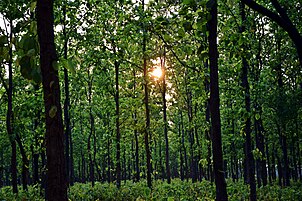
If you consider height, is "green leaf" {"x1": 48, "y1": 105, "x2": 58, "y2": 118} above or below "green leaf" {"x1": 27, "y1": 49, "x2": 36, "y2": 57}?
below

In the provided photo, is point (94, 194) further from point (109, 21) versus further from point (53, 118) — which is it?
point (53, 118)

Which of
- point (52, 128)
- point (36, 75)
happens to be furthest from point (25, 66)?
point (52, 128)

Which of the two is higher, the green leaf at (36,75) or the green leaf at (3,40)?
the green leaf at (3,40)

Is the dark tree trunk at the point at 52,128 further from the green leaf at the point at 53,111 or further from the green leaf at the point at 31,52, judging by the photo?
the green leaf at the point at 31,52

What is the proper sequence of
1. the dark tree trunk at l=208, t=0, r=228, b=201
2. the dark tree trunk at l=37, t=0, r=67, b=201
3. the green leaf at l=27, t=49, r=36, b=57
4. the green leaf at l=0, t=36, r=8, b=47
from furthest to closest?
the dark tree trunk at l=208, t=0, r=228, b=201 → the dark tree trunk at l=37, t=0, r=67, b=201 → the green leaf at l=0, t=36, r=8, b=47 → the green leaf at l=27, t=49, r=36, b=57

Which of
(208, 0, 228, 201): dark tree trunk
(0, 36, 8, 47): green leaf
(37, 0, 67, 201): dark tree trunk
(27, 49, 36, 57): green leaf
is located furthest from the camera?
(208, 0, 228, 201): dark tree trunk

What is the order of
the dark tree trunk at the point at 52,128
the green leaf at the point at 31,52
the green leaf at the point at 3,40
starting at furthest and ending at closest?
the dark tree trunk at the point at 52,128, the green leaf at the point at 3,40, the green leaf at the point at 31,52

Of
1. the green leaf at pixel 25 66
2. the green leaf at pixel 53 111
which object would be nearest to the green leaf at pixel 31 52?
the green leaf at pixel 25 66

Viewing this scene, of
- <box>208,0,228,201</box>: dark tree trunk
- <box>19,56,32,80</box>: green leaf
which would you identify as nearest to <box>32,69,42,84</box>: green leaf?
<box>19,56,32,80</box>: green leaf

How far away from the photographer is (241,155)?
35.4 metres

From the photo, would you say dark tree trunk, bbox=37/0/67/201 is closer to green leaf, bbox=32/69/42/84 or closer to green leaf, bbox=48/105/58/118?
green leaf, bbox=48/105/58/118

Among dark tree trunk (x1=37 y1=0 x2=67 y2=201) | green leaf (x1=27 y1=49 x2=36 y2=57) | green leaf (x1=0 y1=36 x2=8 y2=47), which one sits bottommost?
dark tree trunk (x1=37 y1=0 x2=67 y2=201)

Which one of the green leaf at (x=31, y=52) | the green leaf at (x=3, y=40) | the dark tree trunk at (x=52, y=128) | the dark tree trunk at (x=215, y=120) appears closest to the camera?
the green leaf at (x=31, y=52)

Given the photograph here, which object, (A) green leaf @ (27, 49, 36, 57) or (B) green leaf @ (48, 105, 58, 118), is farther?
(B) green leaf @ (48, 105, 58, 118)
